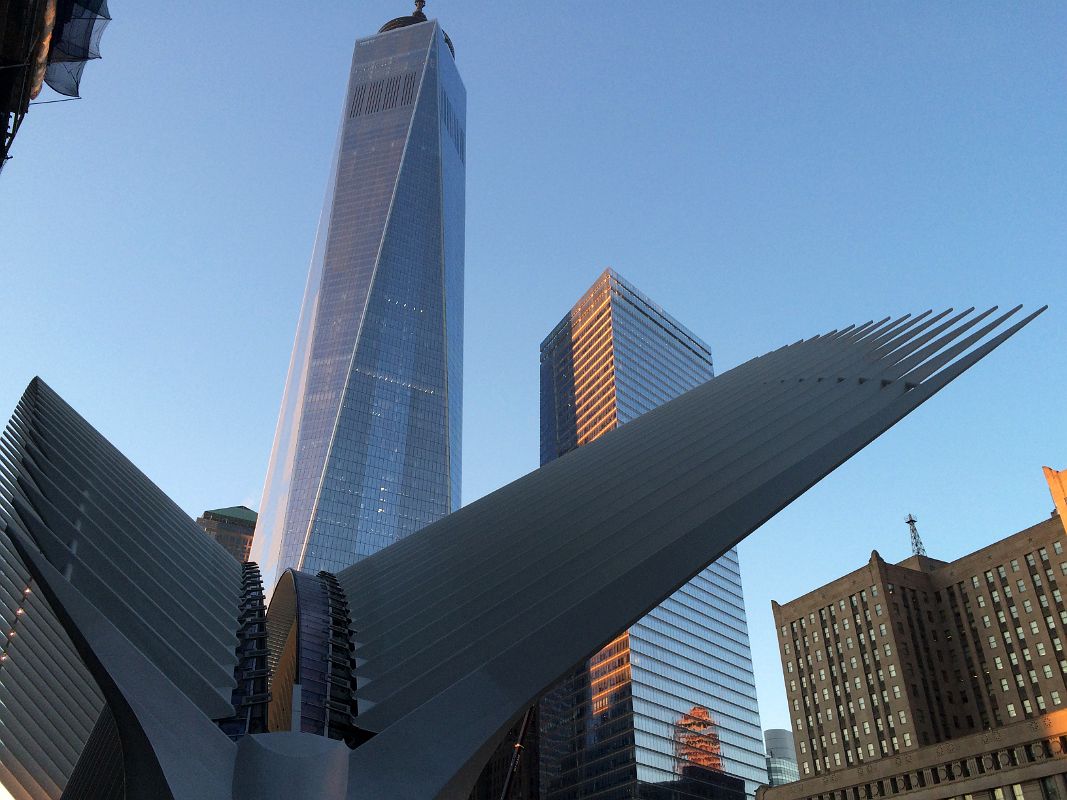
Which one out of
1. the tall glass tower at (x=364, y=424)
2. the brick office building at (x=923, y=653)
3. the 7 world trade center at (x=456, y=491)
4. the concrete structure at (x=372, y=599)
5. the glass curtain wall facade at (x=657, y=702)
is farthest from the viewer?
the tall glass tower at (x=364, y=424)

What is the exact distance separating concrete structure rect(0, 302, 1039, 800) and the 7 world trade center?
11137 cm

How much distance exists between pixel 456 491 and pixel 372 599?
16646 cm

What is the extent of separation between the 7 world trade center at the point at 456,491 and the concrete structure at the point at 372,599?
4385 inches

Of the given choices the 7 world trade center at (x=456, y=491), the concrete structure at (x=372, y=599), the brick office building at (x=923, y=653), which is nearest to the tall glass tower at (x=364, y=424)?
the 7 world trade center at (x=456, y=491)

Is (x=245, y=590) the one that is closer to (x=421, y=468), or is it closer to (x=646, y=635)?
(x=646, y=635)

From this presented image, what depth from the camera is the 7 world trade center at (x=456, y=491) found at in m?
139

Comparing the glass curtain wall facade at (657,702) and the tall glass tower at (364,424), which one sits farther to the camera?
the tall glass tower at (364,424)

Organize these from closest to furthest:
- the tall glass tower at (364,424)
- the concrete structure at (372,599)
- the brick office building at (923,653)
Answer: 1. the concrete structure at (372,599)
2. the brick office building at (923,653)
3. the tall glass tower at (364,424)

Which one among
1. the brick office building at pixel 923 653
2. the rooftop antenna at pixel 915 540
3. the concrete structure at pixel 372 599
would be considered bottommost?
the concrete structure at pixel 372 599

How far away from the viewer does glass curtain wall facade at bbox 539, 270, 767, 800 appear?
13412 centimetres

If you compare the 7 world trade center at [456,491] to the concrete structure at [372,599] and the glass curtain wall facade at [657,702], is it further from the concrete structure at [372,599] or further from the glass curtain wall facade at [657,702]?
the concrete structure at [372,599]

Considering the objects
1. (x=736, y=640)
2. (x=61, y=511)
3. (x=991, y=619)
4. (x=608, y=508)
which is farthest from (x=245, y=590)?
(x=736, y=640)

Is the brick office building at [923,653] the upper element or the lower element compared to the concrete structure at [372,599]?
upper

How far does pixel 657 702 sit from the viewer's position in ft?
456
